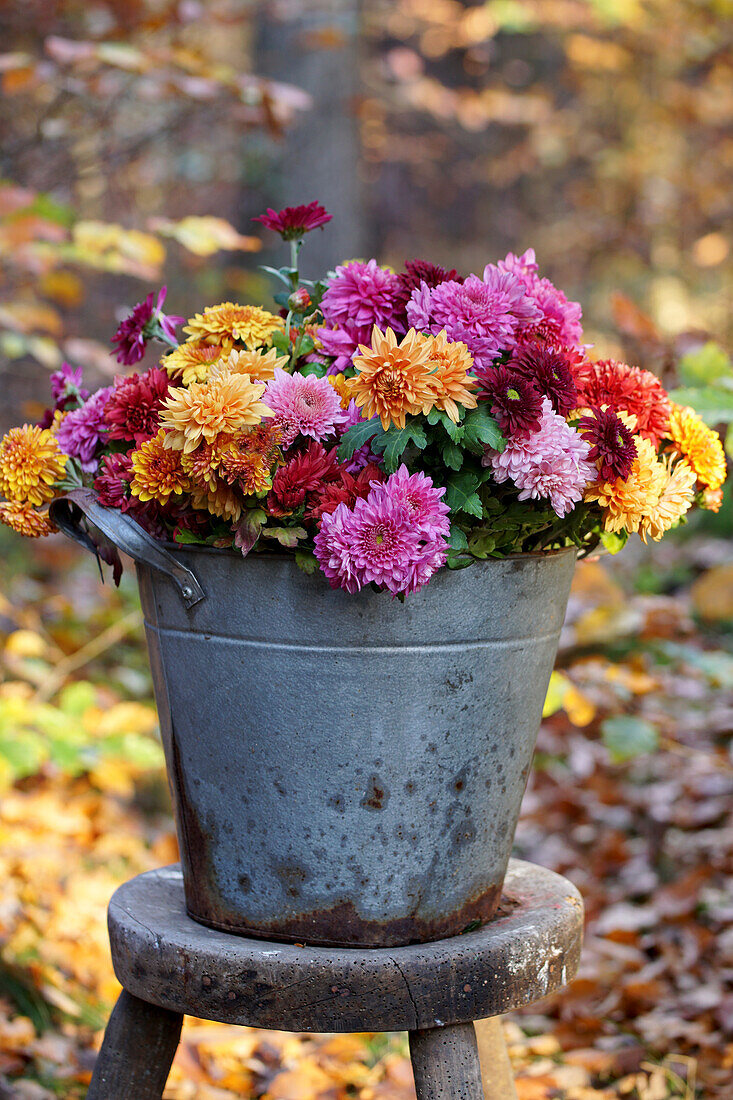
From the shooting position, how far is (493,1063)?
1.45 metres

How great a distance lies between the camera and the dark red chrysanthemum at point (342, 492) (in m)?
1.11

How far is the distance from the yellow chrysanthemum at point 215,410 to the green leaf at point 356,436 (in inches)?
4.0

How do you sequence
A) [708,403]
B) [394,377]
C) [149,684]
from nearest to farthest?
[394,377], [708,403], [149,684]

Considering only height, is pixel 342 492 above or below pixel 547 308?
below

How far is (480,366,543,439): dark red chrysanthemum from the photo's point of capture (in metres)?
1.11

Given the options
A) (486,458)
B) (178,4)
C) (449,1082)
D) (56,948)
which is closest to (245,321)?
(486,458)

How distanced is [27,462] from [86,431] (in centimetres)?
9

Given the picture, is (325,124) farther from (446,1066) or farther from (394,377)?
(446,1066)

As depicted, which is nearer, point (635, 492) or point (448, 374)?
point (448, 374)

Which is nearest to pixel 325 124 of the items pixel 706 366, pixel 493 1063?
pixel 706 366

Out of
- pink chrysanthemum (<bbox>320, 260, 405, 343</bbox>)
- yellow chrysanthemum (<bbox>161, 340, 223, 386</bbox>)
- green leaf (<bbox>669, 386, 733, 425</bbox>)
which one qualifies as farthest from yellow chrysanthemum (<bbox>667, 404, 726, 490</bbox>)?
yellow chrysanthemum (<bbox>161, 340, 223, 386</bbox>)

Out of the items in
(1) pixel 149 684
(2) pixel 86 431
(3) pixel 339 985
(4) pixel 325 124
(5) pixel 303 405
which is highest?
(4) pixel 325 124

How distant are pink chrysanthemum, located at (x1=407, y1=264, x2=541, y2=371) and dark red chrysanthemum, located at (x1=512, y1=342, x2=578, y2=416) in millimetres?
40

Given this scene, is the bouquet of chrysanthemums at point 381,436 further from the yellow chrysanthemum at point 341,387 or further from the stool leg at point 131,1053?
the stool leg at point 131,1053
